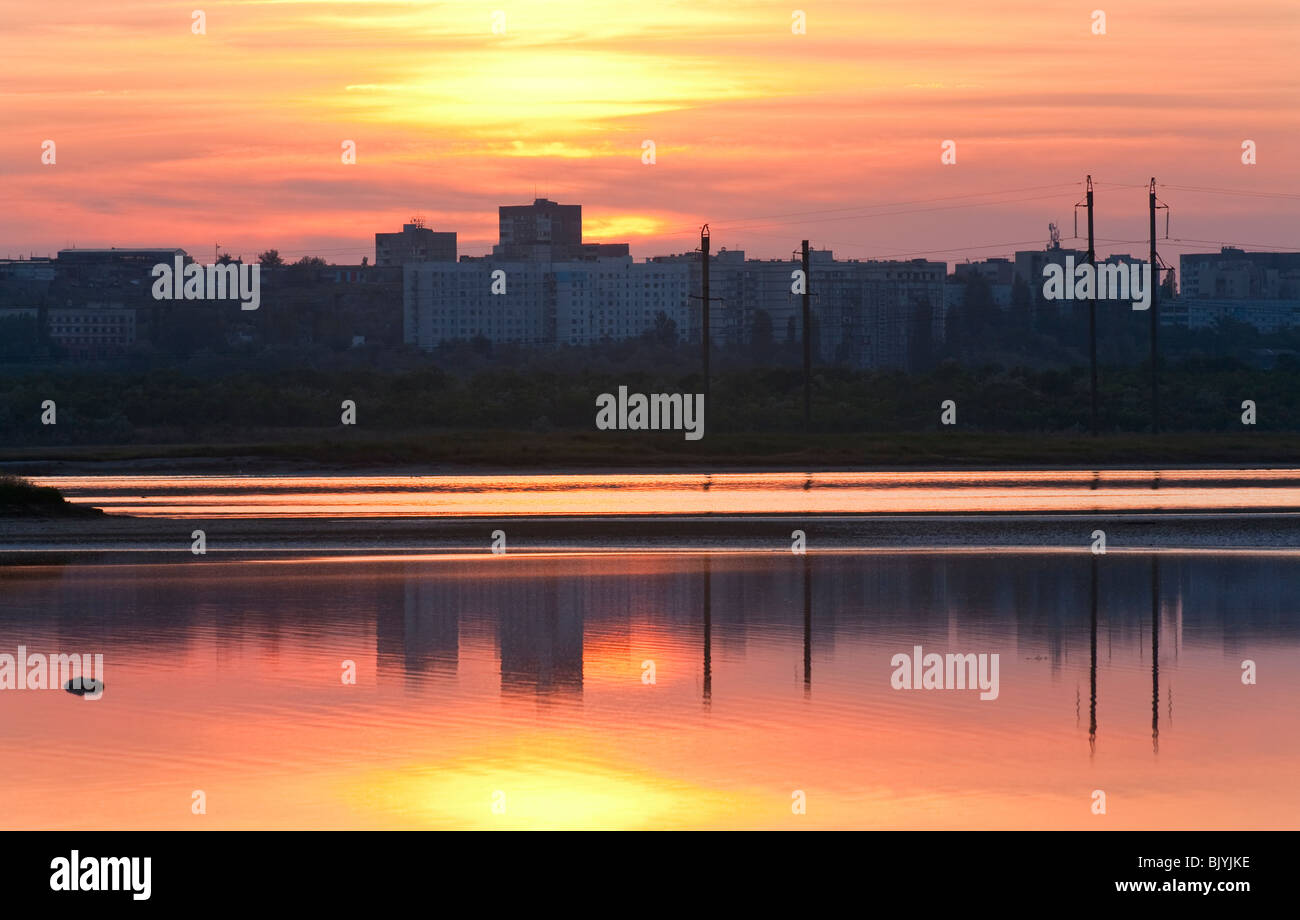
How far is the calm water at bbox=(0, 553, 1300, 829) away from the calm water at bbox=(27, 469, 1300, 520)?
13.5 meters

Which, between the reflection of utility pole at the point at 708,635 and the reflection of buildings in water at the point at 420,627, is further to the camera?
the reflection of buildings in water at the point at 420,627

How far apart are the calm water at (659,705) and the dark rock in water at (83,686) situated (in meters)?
0.12

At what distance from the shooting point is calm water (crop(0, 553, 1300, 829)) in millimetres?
11141

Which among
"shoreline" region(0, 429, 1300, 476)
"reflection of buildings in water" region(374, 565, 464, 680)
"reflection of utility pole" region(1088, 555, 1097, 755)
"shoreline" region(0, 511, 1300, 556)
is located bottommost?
"reflection of utility pole" region(1088, 555, 1097, 755)

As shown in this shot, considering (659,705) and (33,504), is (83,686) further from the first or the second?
(33,504)

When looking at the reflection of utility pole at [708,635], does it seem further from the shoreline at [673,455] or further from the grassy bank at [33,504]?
the shoreline at [673,455]

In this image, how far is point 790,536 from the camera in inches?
1176

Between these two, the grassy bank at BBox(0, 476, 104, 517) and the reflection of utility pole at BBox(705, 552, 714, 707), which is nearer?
the reflection of utility pole at BBox(705, 552, 714, 707)

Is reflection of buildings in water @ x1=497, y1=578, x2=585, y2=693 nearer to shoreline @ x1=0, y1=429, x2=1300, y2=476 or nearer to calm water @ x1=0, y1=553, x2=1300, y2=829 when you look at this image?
calm water @ x1=0, y1=553, x2=1300, y2=829

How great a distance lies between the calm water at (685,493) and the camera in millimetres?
36688

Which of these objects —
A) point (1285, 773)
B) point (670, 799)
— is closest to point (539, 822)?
point (670, 799)

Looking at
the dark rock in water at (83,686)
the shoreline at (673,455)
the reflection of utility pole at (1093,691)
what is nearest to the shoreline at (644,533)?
the reflection of utility pole at (1093,691)

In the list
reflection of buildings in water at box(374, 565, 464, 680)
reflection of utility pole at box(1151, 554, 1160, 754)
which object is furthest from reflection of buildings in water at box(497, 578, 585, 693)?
reflection of utility pole at box(1151, 554, 1160, 754)
